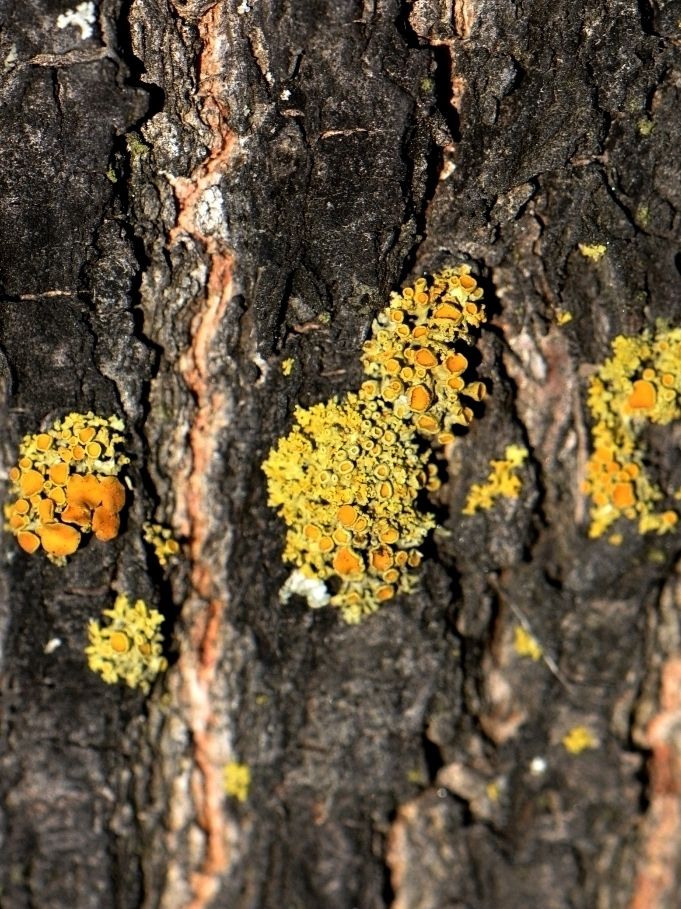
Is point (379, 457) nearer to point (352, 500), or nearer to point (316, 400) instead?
point (352, 500)

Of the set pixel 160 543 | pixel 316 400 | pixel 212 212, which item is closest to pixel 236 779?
pixel 160 543

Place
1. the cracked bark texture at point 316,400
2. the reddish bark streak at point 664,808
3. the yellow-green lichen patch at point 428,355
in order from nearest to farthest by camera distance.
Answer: the reddish bark streak at point 664,808, the cracked bark texture at point 316,400, the yellow-green lichen patch at point 428,355

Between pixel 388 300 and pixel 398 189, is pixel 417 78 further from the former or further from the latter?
pixel 388 300

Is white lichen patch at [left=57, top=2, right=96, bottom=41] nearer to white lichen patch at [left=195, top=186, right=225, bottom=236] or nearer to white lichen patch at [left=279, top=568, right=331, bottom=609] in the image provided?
white lichen patch at [left=195, top=186, right=225, bottom=236]

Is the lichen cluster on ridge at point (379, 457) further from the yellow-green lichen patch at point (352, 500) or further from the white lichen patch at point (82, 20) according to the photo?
the white lichen patch at point (82, 20)

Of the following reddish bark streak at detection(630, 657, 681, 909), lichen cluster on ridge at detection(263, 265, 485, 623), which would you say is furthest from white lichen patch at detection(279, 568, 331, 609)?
reddish bark streak at detection(630, 657, 681, 909)

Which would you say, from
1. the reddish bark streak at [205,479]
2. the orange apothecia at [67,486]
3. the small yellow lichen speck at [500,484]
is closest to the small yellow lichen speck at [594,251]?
the small yellow lichen speck at [500,484]
